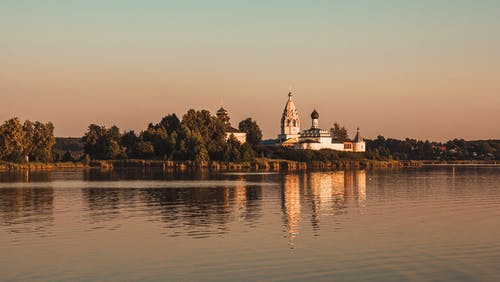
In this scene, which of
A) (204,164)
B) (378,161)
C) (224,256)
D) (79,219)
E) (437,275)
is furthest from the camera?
(378,161)

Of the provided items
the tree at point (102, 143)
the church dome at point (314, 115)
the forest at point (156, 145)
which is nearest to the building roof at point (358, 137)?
the church dome at point (314, 115)

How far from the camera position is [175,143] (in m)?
132

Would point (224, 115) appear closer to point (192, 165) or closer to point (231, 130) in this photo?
point (231, 130)

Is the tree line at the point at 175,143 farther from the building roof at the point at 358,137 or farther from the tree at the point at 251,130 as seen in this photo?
the building roof at the point at 358,137

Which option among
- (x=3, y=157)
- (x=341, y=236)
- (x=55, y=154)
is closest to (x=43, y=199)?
(x=341, y=236)

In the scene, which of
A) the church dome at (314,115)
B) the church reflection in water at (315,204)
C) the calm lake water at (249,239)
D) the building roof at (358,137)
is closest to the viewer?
the calm lake water at (249,239)

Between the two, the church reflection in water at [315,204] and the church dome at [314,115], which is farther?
the church dome at [314,115]

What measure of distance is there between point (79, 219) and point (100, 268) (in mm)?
13224

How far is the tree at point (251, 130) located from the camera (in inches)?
6975

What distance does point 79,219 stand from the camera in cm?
3475

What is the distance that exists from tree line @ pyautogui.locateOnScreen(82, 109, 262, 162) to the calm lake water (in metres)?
82.8

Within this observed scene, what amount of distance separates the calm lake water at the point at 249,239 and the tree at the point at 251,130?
129384 millimetres

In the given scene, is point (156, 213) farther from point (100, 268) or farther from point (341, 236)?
point (100, 268)

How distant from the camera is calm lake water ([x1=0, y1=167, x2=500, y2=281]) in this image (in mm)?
21500
